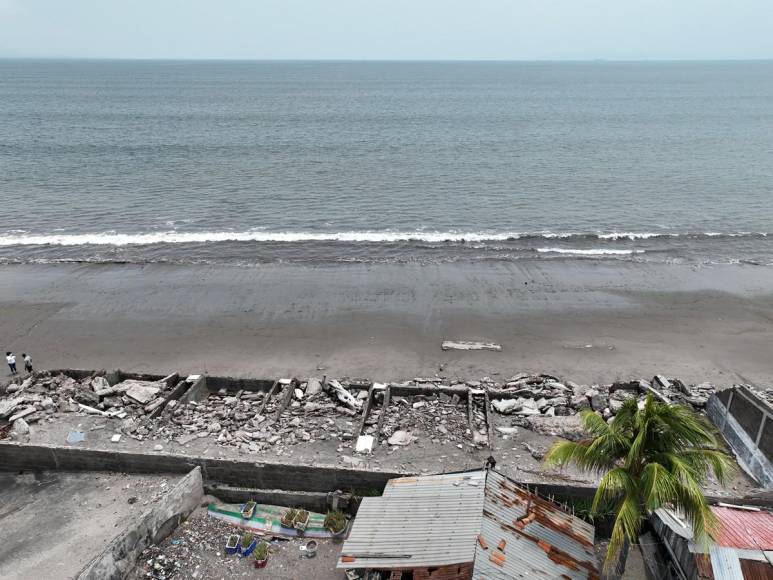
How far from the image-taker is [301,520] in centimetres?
1571

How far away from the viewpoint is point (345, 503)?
16.3m

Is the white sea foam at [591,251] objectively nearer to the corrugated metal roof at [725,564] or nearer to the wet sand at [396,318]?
Result: the wet sand at [396,318]

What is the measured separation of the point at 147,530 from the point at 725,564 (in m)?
13.8

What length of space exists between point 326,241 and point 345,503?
28542mm

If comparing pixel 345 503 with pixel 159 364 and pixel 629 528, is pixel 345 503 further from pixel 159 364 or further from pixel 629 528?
pixel 159 364

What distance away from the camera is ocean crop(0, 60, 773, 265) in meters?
41.9

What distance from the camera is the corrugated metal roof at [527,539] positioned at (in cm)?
1244

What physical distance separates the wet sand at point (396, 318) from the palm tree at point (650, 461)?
1375 cm

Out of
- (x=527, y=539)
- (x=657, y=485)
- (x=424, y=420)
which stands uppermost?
(x=657, y=485)

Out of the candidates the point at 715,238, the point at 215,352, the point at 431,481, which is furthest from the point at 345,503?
the point at 715,238

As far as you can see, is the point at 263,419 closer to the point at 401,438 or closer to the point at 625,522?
the point at 401,438

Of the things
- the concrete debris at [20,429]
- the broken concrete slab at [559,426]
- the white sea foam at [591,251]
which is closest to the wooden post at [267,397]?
the concrete debris at [20,429]

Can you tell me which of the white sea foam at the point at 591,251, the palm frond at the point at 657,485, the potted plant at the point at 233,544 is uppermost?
the palm frond at the point at 657,485

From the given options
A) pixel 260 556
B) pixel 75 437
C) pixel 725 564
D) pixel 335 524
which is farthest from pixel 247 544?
pixel 725 564
